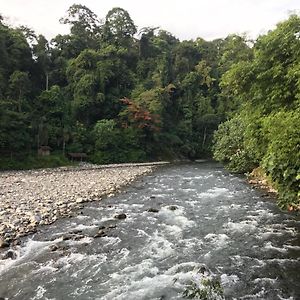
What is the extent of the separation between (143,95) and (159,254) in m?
33.6

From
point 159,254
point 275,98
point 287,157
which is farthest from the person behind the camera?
point 275,98

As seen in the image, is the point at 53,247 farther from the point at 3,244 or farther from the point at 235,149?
the point at 235,149

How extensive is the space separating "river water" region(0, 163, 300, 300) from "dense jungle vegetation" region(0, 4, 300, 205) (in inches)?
86.2

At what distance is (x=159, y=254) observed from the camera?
8492 millimetres

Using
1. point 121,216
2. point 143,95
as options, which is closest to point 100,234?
point 121,216

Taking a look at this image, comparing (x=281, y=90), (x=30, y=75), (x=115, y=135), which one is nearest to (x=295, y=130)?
(x=281, y=90)

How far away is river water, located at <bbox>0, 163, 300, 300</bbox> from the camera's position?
6672mm

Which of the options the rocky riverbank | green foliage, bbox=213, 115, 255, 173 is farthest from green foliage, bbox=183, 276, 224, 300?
green foliage, bbox=213, 115, 255, 173

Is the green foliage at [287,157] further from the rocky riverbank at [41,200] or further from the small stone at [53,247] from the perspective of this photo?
the rocky riverbank at [41,200]

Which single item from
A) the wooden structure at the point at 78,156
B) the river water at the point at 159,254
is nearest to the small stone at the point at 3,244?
the river water at the point at 159,254

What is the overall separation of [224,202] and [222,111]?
36290mm

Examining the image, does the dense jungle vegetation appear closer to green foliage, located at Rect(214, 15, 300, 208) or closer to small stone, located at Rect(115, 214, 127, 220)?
green foliage, located at Rect(214, 15, 300, 208)

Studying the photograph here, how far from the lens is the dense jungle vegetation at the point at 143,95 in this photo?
50.6 feet

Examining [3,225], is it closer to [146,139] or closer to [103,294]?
[103,294]
